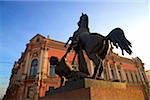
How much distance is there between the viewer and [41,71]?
16.4 metres

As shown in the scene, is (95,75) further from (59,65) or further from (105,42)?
(59,65)

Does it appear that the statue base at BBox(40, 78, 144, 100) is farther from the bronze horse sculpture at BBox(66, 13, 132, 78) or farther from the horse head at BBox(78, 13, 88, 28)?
the horse head at BBox(78, 13, 88, 28)

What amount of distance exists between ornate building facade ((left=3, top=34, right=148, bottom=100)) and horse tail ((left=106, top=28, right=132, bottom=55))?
9.94 meters

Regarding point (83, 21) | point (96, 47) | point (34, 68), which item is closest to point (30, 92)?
point (34, 68)

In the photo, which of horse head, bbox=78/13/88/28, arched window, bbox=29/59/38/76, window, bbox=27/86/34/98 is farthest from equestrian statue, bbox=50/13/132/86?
arched window, bbox=29/59/38/76

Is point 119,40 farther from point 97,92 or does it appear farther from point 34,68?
point 34,68

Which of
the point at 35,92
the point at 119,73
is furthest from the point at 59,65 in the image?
the point at 119,73

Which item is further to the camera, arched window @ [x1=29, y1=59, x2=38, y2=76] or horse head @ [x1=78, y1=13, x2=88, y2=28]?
arched window @ [x1=29, y1=59, x2=38, y2=76]

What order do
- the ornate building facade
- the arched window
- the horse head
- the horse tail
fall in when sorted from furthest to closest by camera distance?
the arched window < the ornate building facade < the horse head < the horse tail

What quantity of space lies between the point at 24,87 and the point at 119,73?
15.3m

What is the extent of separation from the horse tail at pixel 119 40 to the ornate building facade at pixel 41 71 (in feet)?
32.6

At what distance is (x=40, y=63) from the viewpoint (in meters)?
17.1

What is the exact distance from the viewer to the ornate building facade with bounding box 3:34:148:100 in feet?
51.6

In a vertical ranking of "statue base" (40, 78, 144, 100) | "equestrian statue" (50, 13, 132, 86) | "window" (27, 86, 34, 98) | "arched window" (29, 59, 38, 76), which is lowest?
"window" (27, 86, 34, 98)
